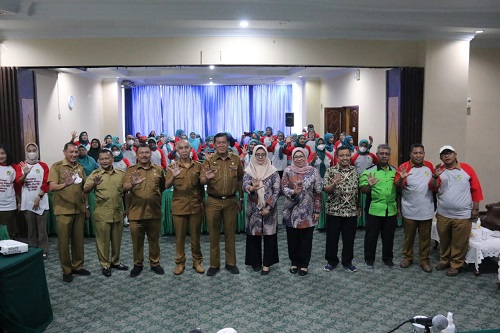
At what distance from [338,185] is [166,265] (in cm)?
227

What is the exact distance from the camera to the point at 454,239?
17.2 feet

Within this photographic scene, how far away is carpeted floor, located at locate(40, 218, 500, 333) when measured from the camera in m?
4.04

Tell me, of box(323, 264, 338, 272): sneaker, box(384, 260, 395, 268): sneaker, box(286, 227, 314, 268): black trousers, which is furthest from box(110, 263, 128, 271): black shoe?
box(384, 260, 395, 268): sneaker

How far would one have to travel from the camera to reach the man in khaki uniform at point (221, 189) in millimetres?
5047

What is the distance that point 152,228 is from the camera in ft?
16.9

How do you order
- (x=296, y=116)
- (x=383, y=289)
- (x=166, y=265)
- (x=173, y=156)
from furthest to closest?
(x=296, y=116)
(x=173, y=156)
(x=166, y=265)
(x=383, y=289)

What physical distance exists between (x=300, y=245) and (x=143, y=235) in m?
1.78

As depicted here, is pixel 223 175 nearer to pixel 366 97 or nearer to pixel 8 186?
pixel 8 186

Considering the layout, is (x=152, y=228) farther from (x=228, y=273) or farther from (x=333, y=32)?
(x=333, y=32)

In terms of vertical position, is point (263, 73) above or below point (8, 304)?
above

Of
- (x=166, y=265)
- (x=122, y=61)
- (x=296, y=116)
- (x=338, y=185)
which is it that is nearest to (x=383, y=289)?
(x=338, y=185)

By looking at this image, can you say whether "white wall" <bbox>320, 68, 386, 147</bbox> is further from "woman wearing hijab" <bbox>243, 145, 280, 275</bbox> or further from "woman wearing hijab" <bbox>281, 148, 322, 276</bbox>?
"woman wearing hijab" <bbox>243, 145, 280, 275</bbox>

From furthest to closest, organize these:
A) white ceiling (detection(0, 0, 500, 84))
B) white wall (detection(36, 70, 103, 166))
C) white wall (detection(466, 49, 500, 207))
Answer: white wall (detection(36, 70, 103, 166)) → white wall (detection(466, 49, 500, 207)) → white ceiling (detection(0, 0, 500, 84))

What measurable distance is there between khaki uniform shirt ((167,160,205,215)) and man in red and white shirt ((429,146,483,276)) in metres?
2.63
